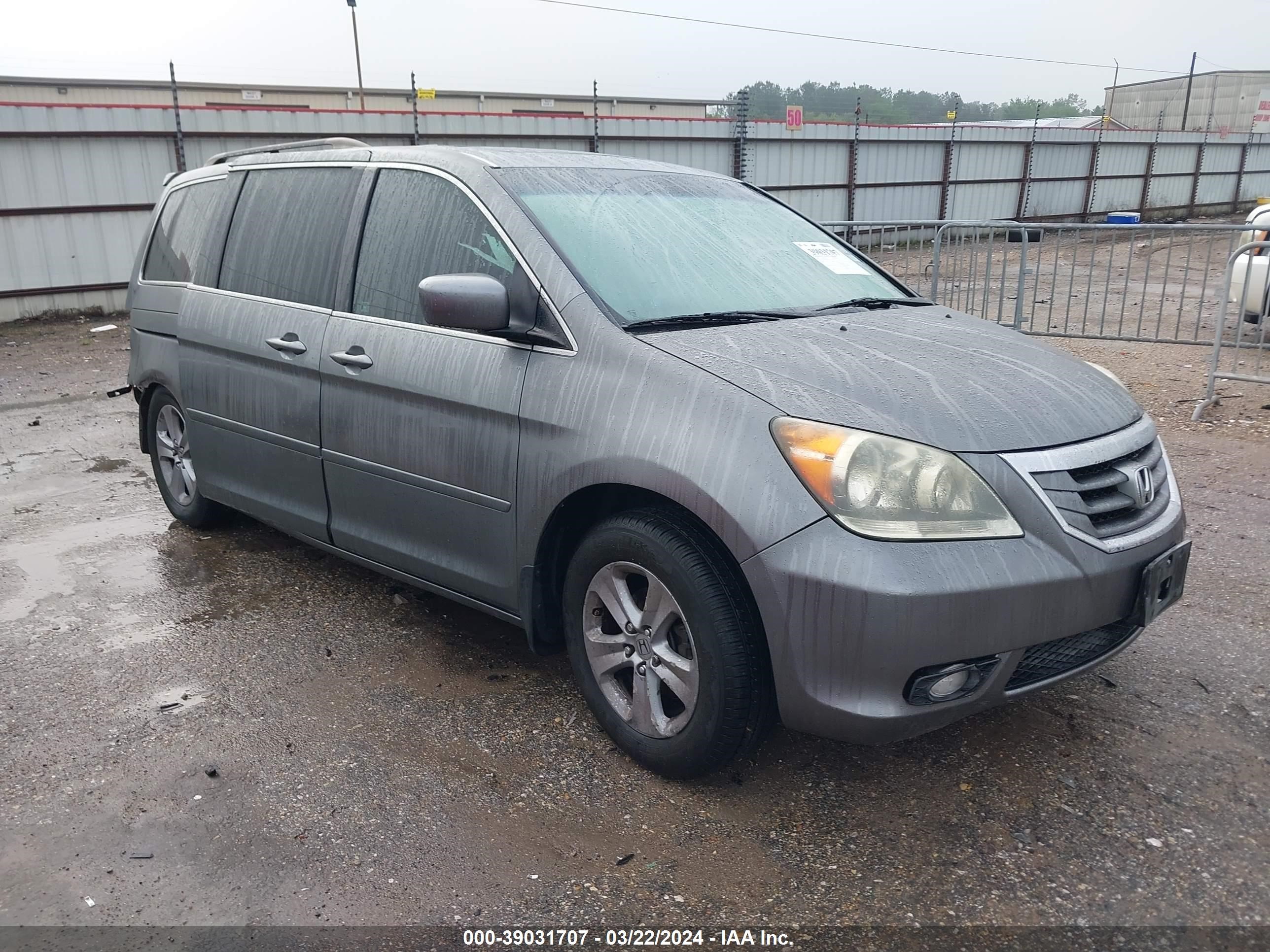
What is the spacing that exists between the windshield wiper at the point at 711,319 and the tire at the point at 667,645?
1.93 ft

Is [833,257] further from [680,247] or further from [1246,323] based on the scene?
[1246,323]

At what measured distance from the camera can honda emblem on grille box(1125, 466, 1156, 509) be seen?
8.98 feet

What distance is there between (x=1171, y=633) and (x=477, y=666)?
265 centimetres

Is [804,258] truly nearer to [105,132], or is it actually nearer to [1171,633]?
[1171,633]

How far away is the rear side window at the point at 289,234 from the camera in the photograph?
388cm

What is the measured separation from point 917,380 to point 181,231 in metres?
3.73

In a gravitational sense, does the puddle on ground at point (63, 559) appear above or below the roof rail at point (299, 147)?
below

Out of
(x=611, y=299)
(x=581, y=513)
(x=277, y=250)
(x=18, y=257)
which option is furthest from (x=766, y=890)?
(x=18, y=257)

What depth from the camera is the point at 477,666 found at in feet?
12.1

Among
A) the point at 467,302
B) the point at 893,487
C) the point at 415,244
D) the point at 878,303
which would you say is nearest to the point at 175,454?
the point at 415,244

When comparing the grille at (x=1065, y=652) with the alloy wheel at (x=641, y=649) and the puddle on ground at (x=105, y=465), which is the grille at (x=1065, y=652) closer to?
the alloy wheel at (x=641, y=649)

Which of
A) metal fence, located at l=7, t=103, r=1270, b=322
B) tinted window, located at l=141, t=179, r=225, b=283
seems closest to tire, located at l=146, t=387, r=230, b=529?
tinted window, located at l=141, t=179, r=225, b=283

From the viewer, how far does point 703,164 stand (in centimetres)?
1923

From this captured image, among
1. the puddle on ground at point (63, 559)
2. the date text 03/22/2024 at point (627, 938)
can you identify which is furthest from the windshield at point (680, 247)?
the puddle on ground at point (63, 559)
